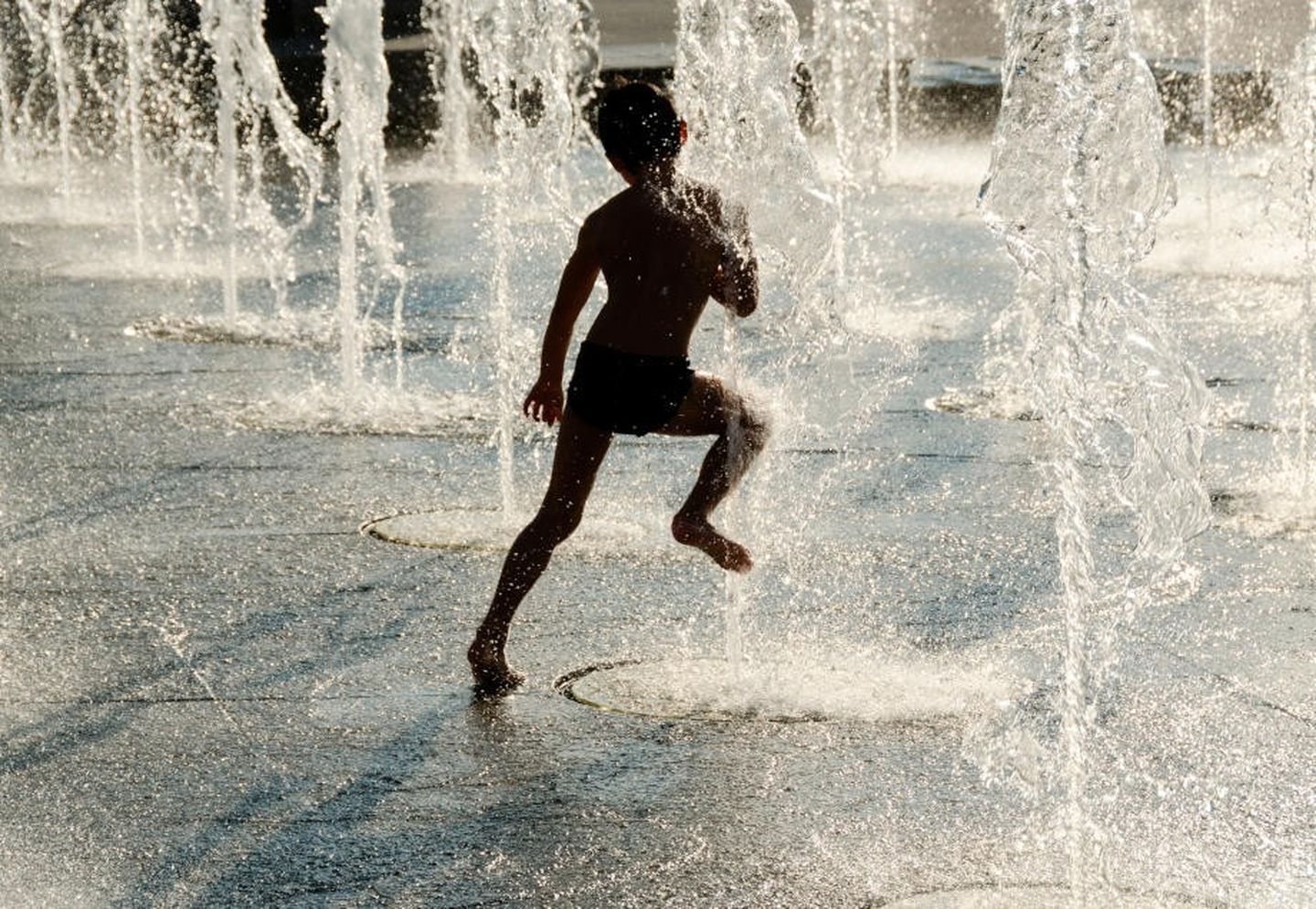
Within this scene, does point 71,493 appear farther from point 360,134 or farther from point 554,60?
point 554,60

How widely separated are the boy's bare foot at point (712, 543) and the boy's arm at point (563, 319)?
403 millimetres

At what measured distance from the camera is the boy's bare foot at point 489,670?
585 cm

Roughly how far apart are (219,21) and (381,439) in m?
6.10

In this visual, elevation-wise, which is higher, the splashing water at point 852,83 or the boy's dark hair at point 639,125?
the boy's dark hair at point 639,125

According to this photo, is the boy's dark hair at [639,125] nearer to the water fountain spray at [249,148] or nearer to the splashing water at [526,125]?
the splashing water at [526,125]

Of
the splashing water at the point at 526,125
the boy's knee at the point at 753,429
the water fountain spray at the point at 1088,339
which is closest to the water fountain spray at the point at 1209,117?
the splashing water at the point at 526,125

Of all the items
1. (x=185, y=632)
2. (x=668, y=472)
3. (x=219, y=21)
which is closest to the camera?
(x=185, y=632)

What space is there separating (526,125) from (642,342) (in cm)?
1790

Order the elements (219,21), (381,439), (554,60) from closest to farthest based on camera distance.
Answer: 1. (381,439)
2. (219,21)
3. (554,60)

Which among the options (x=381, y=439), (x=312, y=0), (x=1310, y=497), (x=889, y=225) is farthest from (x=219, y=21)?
(x=312, y=0)

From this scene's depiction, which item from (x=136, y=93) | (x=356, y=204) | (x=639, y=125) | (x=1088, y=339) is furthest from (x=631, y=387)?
(x=136, y=93)

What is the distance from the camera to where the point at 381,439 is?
30.0 ft

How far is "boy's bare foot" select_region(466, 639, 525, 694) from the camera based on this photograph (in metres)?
5.85

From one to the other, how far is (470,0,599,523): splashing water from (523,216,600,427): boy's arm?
1.89 meters
